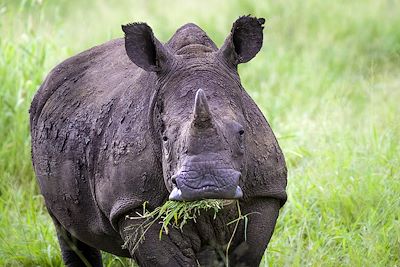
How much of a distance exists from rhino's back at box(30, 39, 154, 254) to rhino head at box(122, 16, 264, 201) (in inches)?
8.2

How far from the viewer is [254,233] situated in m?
5.11

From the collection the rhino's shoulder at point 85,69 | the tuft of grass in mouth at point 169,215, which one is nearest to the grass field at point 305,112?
the rhino's shoulder at point 85,69

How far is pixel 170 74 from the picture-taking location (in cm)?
→ 505

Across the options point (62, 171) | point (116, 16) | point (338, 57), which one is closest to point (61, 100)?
point (62, 171)

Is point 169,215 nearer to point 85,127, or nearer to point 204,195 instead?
point 204,195

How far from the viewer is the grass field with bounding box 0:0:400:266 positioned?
6.52 m

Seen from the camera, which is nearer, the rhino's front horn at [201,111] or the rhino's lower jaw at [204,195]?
the rhino's lower jaw at [204,195]

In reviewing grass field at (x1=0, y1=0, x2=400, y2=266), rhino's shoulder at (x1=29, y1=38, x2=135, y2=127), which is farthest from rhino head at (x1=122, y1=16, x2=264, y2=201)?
grass field at (x1=0, y1=0, x2=400, y2=266)

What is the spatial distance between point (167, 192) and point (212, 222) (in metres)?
0.26

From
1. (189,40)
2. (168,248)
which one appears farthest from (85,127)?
(168,248)

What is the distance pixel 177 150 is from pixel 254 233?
0.71 meters

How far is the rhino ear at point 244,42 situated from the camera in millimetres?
5129

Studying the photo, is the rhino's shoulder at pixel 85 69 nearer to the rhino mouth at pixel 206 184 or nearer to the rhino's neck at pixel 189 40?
the rhino's neck at pixel 189 40

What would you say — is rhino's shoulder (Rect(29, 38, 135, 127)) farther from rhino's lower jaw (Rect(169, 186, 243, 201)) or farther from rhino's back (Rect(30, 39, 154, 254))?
rhino's lower jaw (Rect(169, 186, 243, 201))
